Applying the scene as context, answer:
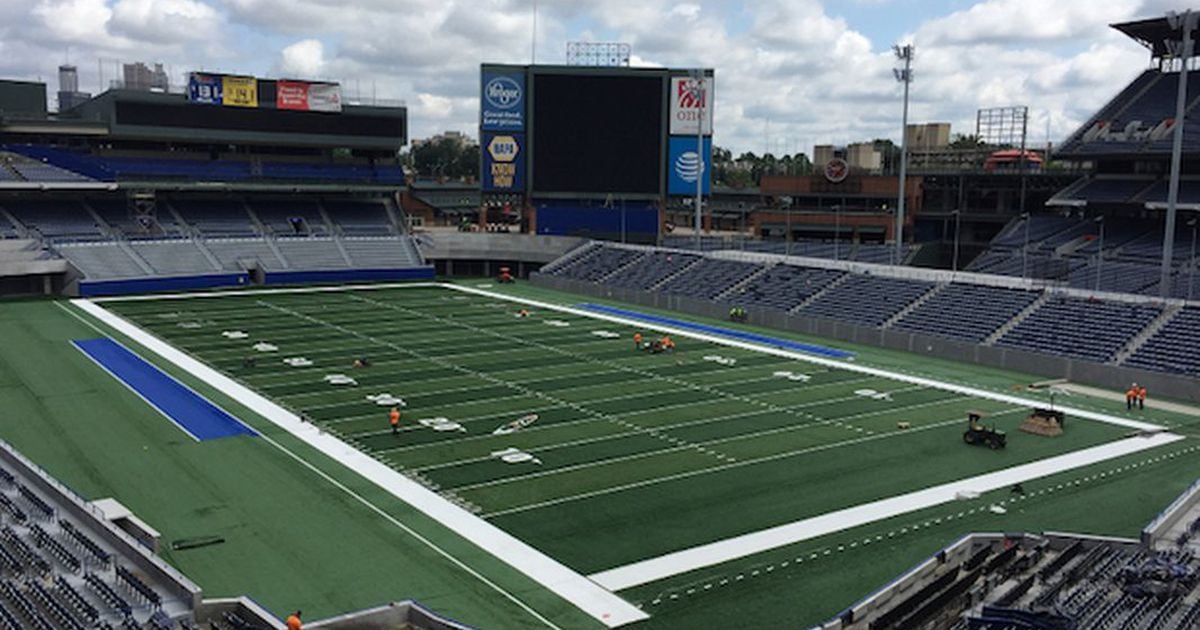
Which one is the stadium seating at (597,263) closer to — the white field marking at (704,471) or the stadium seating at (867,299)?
the stadium seating at (867,299)

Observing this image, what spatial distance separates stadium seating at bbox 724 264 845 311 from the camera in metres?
50.0

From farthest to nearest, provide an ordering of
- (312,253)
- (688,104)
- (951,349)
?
1. (688,104)
2. (312,253)
3. (951,349)

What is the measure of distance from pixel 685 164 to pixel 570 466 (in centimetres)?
4552

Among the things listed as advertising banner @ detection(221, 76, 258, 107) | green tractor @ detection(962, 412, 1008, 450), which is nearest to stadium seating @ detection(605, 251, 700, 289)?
advertising banner @ detection(221, 76, 258, 107)

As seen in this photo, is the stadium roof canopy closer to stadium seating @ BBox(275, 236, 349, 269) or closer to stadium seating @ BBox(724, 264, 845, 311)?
stadium seating @ BBox(724, 264, 845, 311)

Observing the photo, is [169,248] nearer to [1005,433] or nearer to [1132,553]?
[1005,433]

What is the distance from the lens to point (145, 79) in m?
66.6

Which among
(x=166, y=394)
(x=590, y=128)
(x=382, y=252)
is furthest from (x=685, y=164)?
(x=166, y=394)

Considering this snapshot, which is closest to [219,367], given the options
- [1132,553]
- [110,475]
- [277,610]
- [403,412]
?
[403,412]

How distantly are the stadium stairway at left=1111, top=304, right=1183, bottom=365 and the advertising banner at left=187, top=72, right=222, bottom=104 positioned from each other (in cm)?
5400

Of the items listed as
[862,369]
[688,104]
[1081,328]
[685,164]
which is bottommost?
[862,369]

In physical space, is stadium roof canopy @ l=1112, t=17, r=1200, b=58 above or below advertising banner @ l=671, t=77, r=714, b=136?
above

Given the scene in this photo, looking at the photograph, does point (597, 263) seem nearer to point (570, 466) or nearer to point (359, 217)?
point (359, 217)

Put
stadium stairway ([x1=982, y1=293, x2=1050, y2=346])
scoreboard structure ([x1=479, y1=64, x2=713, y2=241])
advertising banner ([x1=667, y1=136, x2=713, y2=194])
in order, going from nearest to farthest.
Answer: stadium stairway ([x1=982, y1=293, x2=1050, y2=346])
scoreboard structure ([x1=479, y1=64, x2=713, y2=241])
advertising banner ([x1=667, y1=136, x2=713, y2=194])
